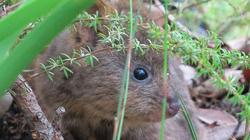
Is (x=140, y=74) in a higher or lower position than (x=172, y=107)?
higher

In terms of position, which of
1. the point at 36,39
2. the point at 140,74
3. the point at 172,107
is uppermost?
the point at 140,74

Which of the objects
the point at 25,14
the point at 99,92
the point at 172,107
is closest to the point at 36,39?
the point at 25,14

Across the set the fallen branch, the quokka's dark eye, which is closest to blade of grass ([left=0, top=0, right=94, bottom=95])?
the fallen branch

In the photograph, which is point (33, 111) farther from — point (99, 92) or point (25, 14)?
point (25, 14)

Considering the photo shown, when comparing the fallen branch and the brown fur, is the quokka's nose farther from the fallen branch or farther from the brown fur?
the fallen branch

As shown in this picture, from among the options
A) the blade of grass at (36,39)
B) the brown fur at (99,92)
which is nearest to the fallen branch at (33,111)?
the brown fur at (99,92)

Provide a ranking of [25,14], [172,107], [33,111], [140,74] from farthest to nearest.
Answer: [140,74]
[172,107]
[33,111]
[25,14]

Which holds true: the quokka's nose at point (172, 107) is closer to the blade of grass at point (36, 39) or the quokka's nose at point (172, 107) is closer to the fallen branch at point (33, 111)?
the fallen branch at point (33, 111)
